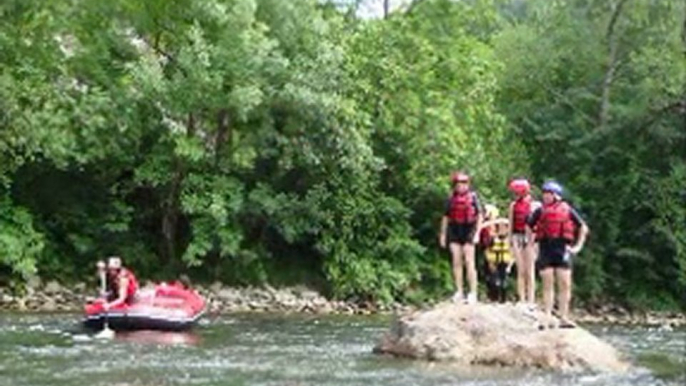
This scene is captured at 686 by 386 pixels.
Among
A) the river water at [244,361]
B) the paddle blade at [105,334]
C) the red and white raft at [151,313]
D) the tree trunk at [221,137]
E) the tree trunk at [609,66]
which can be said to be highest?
the tree trunk at [609,66]

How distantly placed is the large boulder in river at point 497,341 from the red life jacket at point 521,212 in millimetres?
965

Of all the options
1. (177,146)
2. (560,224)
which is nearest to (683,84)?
(177,146)

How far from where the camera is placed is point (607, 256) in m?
29.1

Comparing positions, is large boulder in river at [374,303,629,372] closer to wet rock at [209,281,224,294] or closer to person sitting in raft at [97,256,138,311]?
person sitting in raft at [97,256,138,311]

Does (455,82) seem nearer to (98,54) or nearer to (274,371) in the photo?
(98,54)

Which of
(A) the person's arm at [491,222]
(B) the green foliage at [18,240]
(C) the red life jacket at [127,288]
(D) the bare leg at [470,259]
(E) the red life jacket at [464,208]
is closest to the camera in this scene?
(E) the red life jacket at [464,208]

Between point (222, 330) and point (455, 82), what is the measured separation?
40.5 feet

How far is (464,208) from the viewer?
13781 millimetres

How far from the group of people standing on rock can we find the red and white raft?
438cm

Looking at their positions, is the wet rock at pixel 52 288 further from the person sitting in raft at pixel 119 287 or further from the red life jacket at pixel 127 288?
the red life jacket at pixel 127 288

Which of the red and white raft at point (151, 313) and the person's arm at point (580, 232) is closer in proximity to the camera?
the person's arm at point (580, 232)

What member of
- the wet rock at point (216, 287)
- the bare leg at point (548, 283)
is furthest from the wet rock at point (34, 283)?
the bare leg at point (548, 283)

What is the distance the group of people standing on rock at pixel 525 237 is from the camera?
1300 cm

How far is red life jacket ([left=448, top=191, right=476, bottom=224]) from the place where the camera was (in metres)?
13.8
